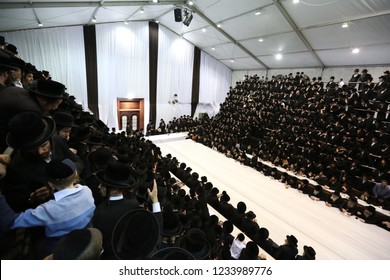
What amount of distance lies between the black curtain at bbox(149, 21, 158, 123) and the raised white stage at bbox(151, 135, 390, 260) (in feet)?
27.1

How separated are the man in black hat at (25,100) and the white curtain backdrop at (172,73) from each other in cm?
1366

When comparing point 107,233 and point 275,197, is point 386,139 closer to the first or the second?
point 275,197

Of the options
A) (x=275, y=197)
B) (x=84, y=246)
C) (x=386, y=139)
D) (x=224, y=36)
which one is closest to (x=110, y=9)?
(x=224, y=36)

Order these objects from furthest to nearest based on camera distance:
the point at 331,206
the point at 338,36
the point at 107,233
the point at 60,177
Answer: the point at 338,36 → the point at 331,206 → the point at 107,233 → the point at 60,177

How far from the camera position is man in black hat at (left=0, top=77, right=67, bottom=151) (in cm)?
178

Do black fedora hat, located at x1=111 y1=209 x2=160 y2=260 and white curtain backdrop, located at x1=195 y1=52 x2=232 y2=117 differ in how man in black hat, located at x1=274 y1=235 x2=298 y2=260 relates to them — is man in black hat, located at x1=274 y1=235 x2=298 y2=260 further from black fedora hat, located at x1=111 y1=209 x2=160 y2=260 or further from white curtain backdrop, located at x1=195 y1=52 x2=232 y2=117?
white curtain backdrop, located at x1=195 y1=52 x2=232 y2=117

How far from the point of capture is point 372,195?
6484mm

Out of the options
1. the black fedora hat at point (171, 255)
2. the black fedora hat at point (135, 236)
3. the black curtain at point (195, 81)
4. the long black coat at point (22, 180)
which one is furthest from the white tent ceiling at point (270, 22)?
the black fedora hat at point (171, 255)

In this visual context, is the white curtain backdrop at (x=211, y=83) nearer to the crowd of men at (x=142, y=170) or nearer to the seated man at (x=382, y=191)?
the crowd of men at (x=142, y=170)

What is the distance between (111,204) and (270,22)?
34.7 ft

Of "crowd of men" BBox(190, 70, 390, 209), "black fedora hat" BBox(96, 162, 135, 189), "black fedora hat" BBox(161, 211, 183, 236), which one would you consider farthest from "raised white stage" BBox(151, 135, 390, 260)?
"black fedora hat" BBox(96, 162, 135, 189)

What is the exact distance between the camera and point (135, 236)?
1.50 meters

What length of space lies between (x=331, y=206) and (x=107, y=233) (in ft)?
21.4

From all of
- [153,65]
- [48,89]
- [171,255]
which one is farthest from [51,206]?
[153,65]
